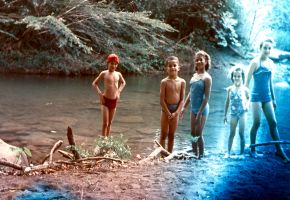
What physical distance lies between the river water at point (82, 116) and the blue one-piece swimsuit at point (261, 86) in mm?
1160

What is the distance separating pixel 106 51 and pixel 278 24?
6757mm

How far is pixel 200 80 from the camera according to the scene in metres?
5.14

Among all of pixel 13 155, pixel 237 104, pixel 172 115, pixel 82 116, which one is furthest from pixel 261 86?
pixel 82 116

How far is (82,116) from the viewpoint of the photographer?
29.7 ft

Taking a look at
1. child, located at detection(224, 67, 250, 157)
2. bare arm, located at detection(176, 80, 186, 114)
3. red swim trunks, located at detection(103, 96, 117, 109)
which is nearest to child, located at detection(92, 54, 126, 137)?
red swim trunks, located at detection(103, 96, 117, 109)

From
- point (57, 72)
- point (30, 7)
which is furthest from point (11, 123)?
point (30, 7)

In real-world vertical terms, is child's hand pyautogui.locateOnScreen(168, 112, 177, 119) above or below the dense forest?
below

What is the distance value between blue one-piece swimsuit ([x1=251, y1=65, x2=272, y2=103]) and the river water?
116 cm

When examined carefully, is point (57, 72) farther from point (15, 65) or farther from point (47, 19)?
point (47, 19)

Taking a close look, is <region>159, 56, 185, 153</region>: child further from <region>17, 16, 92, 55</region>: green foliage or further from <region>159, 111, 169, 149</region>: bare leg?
<region>17, 16, 92, 55</region>: green foliage

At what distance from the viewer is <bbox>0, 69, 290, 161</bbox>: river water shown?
7117 mm

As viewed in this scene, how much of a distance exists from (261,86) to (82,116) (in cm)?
506

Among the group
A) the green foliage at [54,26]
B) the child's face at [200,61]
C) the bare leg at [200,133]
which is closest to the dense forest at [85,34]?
the green foliage at [54,26]

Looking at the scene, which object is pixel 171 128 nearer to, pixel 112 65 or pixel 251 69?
pixel 112 65
